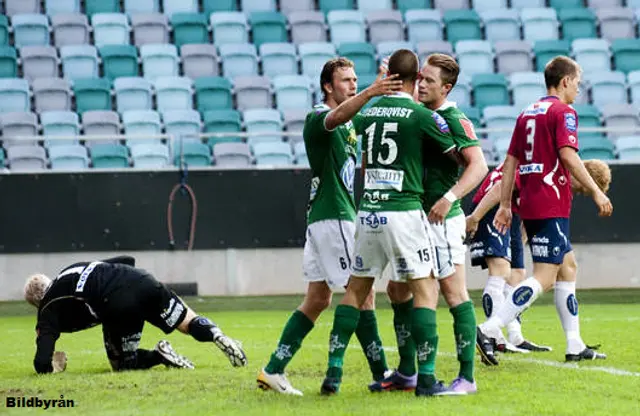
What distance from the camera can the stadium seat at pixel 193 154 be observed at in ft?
59.2

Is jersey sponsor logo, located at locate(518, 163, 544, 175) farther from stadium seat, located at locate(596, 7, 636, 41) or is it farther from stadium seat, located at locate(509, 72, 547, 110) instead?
stadium seat, located at locate(596, 7, 636, 41)

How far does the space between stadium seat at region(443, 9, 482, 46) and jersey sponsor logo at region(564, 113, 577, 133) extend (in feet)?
44.6

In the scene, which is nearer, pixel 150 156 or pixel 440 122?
pixel 440 122

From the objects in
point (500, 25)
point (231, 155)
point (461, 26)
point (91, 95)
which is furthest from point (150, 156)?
point (500, 25)

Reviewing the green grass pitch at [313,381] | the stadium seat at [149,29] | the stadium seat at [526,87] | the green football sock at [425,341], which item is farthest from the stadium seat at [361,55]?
the green football sock at [425,341]

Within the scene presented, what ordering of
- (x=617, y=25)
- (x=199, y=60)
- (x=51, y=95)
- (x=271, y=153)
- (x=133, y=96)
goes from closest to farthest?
(x=271, y=153), (x=51, y=95), (x=133, y=96), (x=199, y=60), (x=617, y=25)

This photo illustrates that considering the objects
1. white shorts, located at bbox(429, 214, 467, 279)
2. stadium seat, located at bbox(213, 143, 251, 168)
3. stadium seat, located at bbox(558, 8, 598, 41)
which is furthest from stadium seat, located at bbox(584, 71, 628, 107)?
white shorts, located at bbox(429, 214, 467, 279)

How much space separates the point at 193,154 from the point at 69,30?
182 inches

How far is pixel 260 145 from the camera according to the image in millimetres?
18953

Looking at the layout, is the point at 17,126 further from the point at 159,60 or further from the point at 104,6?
the point at 104,6

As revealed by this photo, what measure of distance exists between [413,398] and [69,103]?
1373cm

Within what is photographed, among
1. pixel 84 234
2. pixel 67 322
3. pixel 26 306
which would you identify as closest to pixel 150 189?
pixel 84 234

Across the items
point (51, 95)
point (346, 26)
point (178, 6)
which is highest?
point (178, 6)

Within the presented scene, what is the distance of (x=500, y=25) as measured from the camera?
75.1 feet
